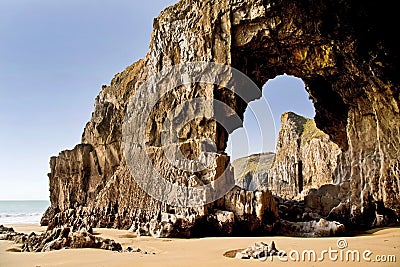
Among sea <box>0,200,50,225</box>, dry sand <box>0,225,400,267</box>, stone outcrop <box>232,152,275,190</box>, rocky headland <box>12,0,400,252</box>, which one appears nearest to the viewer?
dry sand <box>0,225,400,267</box>

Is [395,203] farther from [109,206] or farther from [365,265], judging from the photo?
[109,206]

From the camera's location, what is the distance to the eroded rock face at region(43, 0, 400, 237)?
42.0 ft

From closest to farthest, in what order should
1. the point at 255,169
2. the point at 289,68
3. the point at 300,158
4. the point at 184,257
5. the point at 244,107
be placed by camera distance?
the point at 184,257
the point at 244,107
the point at 289,68
the point at 300,158
the point at 255,169

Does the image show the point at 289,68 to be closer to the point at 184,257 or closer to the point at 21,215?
the point at 184,257

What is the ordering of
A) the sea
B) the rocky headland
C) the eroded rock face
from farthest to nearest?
1. the sea
2. the eroded rock face
3. the rocky headland

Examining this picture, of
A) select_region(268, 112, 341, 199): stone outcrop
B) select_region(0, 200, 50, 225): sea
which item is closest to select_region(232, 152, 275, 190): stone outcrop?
select_region(268, 112, 341, 199): stone outcrop

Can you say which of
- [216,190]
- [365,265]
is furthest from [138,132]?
[365,265]

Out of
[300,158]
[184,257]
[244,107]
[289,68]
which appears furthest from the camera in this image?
[300,158]

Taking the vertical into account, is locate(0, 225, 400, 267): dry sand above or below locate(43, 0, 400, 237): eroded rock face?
below

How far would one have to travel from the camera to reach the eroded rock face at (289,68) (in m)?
12.8

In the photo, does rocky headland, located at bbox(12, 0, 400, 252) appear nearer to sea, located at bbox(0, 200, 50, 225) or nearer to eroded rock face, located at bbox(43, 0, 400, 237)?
eroded rock face, located at bbox(43, 0, 400, 237)

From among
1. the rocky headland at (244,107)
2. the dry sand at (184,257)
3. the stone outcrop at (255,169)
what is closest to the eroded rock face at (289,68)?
the rocky headland at (244,107)

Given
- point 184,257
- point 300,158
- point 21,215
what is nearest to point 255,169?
point 300,158

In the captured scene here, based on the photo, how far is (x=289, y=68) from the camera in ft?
56.6
